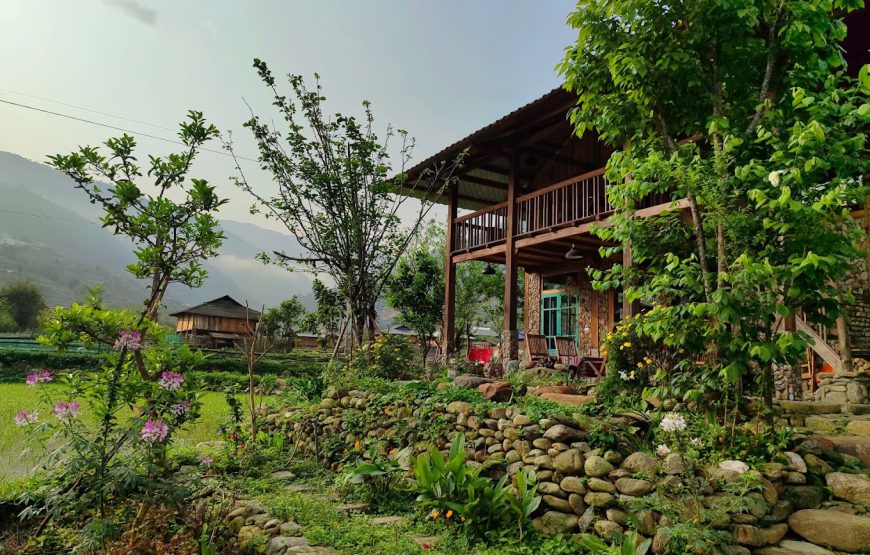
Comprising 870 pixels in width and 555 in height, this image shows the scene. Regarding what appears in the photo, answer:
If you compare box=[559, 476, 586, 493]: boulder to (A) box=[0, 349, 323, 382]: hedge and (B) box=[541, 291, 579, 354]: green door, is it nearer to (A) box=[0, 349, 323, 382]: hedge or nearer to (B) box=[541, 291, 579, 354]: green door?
(B) box=[541, 291, 579, 354]: green door

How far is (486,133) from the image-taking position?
9.87 metres

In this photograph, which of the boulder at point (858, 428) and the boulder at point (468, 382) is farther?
the boulder at point (468, 382)

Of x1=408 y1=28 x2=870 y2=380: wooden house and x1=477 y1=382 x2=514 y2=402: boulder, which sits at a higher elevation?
x1=408 y1=28 x2=870 y2=380: wooden house

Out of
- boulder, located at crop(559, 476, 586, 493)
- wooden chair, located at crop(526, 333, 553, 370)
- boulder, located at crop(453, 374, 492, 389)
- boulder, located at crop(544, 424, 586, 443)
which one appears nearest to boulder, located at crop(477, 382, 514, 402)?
boulder, located at crop(453, 374, 492, 389)

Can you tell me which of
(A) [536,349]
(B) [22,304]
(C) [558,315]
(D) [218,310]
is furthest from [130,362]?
(B) [22,304]

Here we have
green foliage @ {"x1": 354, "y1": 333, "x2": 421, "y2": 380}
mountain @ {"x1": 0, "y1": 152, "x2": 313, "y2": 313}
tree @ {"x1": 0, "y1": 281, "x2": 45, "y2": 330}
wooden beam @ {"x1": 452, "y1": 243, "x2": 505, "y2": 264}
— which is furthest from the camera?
mountain @ {"x1": 0, "y1": 152, "x2": 313, "y2": 313}

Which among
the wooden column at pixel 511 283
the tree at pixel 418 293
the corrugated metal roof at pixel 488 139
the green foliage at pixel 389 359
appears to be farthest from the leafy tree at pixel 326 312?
the wooden column at pixel 511 283

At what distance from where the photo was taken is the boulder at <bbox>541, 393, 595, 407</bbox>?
4920 mm

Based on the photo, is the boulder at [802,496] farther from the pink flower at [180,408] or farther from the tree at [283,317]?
the tree at [283,317]

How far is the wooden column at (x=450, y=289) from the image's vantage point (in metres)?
11.9

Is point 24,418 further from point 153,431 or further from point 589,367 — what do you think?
point 589,367

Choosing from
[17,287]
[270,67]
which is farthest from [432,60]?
[17,287]

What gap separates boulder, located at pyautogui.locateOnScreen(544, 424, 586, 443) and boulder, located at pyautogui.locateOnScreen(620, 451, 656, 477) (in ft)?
1.39

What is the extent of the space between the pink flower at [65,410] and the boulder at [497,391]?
138 inches
